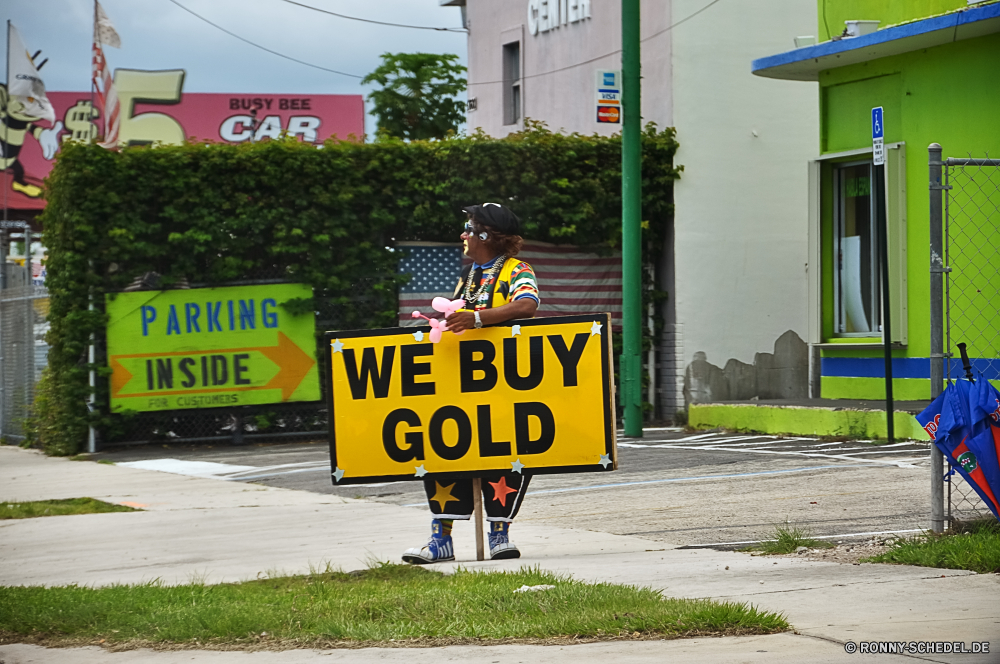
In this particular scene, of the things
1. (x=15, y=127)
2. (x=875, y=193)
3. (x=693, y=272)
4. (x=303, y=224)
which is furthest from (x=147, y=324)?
(x=15, y=127)

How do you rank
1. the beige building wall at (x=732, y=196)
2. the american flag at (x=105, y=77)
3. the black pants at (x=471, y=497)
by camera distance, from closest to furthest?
the black pants at (x=471, y=497) < the beige building wall at (x=732, y=196) < the american flag at (x=105, y=77)

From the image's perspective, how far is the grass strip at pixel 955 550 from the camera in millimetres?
5902

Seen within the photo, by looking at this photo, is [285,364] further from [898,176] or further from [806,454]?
[898,176]

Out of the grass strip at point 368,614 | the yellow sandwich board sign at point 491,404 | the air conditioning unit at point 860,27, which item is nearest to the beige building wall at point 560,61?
the air conditioning unit at point 860,27

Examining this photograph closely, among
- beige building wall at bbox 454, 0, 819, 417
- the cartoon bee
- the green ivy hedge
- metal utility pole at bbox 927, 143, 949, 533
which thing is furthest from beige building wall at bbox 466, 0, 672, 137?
the cartoon bee

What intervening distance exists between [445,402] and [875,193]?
8522mm

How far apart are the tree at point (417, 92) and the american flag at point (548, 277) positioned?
29351mm

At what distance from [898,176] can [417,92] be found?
113 ft

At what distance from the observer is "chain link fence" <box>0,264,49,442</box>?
1711 cm

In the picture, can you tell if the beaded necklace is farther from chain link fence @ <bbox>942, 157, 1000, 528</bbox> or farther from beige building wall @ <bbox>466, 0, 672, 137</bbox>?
beige building wall @ <bbox>466, 0, 672, 137</bbox>

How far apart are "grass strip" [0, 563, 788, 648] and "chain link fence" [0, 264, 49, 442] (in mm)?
11644

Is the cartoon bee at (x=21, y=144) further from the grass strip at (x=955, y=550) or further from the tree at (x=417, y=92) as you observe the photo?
the grass strip at (x=955, y=550)

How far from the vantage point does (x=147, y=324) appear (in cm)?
1561

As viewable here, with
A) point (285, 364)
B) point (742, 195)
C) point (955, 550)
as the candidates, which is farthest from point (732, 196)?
point (955, 550)
